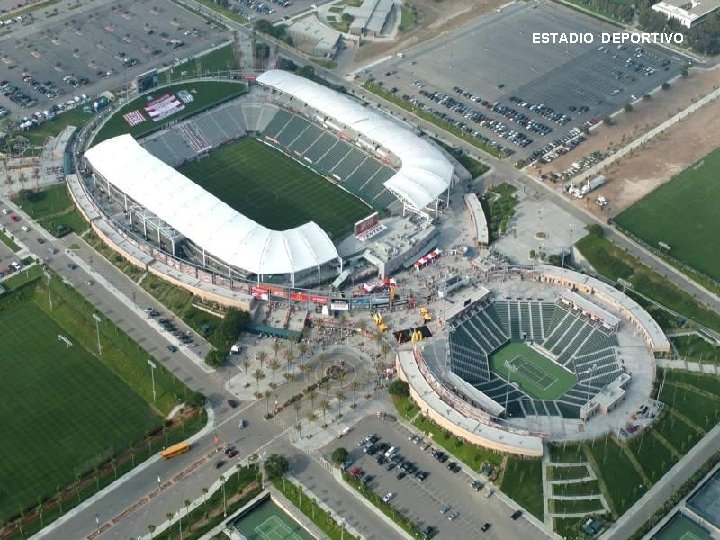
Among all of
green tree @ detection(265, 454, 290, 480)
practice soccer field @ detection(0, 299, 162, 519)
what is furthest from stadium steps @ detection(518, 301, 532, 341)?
practice soccer field @ detection(0, 299, 162, 519)

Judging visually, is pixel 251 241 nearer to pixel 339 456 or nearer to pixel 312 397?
pixel 312 397

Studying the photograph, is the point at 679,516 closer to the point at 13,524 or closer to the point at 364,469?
the point at 364,469

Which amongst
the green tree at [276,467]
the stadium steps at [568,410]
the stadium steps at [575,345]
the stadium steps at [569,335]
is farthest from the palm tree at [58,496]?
the stadium steps at [569,335]

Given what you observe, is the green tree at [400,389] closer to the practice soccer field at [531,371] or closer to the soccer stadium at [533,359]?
the soccer stadium at [533,359]

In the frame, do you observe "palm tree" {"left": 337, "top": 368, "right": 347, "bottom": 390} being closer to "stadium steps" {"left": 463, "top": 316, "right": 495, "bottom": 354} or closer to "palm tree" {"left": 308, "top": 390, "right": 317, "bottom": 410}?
"palm tree" {"left": 308, "top": 390, "right": 317, "bottom": 410}

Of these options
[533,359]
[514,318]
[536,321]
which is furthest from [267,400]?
[536,321]
